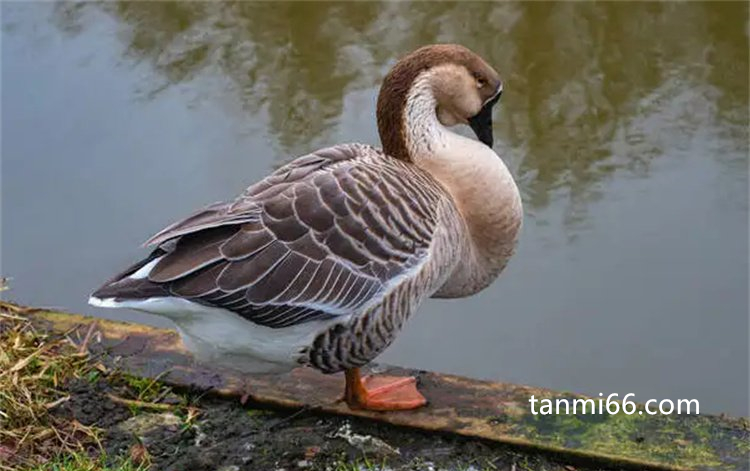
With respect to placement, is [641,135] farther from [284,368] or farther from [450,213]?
[284,368]

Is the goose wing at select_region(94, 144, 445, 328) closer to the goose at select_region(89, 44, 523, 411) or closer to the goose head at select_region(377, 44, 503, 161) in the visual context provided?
the goose at select_region(89, 44, 523, 411)

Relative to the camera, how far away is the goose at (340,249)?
8.60ft

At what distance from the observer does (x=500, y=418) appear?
2898 mm

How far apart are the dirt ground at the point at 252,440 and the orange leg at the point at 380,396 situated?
57 mm

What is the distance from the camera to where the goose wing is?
2596 mm

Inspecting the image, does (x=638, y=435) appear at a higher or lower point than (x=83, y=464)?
higher

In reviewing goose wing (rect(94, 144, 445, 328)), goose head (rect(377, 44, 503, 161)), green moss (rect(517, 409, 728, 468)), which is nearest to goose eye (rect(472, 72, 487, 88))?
goose head (rect(377, 44, 503, 161))

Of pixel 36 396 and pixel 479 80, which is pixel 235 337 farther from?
pixel 479 80

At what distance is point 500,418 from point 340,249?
677mm

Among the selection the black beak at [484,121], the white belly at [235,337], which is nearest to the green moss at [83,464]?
the white belly at [235,337]

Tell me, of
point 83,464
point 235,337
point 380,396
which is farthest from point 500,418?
point 83,464

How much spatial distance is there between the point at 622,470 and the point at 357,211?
974 mm

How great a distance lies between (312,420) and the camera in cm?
295

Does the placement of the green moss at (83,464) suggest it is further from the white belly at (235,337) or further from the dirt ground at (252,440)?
the white belly at (235,337)
